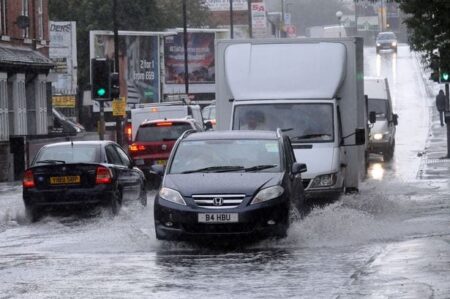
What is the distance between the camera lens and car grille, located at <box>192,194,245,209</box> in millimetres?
16625

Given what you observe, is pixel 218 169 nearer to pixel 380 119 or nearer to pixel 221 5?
pixel 380 119

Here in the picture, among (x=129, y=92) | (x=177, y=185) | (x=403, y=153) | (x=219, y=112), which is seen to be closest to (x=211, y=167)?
(x=177, y=185)

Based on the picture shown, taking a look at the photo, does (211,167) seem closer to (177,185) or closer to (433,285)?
(177,185)

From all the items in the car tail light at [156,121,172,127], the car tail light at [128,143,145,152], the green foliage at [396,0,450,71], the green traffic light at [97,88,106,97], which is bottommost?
the car tail light at [128,143,145,152]

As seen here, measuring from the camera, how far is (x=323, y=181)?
21.2m

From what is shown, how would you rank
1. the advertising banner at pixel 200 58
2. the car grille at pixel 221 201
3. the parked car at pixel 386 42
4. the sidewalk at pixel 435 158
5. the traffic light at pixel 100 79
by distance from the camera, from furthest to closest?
the parked car at pixel 386 42 < the advertising banner at pixel 200 58 < the traffic light at pixel 100 79 < the sidewalk at pixel 435 158 < the car grille at pixel 221 201

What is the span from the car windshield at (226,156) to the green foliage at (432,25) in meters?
3.64

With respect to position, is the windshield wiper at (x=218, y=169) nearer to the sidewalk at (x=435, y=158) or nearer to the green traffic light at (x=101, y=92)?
the sidewalk at (x=435, y=158)

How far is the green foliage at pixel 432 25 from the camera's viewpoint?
66.1 feet

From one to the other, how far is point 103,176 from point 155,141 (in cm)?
889

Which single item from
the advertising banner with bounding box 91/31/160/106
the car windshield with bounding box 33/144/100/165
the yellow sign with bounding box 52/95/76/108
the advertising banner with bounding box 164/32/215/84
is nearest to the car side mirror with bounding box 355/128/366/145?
the car windshield with bounding box 33/144/100/165

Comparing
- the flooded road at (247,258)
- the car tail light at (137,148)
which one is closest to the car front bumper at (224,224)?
the flooded road at (247,258)

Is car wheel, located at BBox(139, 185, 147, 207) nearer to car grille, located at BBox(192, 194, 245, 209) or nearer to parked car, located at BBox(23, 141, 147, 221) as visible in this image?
parked car, located at BBox(23, 141, 147, 221)

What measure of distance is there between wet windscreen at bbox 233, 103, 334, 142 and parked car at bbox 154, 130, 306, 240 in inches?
154
